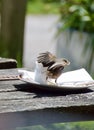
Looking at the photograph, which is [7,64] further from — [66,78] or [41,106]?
[41,106]

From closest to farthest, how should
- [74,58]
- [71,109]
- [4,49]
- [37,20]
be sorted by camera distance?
[71,109], [4,49], [74,58], [37,20]

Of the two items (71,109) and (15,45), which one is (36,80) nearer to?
(71,109)

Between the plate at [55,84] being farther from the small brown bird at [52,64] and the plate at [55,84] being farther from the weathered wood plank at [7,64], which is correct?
the weathered wood plank at [7,64]

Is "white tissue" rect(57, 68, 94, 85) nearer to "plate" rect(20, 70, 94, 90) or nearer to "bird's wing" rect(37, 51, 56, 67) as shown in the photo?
"plate" rect(20, 70, 94, 90)

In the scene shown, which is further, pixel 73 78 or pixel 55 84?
pixel 73 78

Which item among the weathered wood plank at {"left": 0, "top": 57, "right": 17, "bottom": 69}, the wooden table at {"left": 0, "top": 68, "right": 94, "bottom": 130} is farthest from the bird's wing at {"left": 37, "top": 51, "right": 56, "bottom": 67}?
the weathered wood plank at {"left": 0, "top": 57, "right": 17, "bottom": 69}

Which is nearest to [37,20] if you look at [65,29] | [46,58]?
[65,29]

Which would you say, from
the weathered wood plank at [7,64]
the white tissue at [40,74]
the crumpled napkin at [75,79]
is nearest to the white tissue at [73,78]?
the crumpled napkin at [75,79]

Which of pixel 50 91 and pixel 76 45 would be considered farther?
pixel 76 45

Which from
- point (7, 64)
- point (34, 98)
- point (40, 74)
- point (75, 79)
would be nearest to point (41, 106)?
point (34, 98)
